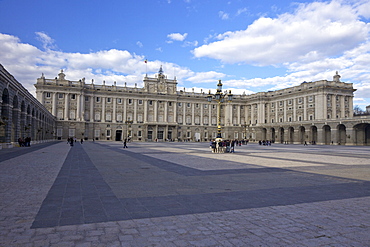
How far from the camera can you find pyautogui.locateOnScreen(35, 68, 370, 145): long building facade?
6788 centimetres

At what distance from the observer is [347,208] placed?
6.91m

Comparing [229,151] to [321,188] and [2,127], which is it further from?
[2,127]

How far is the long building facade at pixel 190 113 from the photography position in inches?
2672

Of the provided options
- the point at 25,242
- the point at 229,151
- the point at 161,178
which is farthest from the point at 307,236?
the point at 229,151

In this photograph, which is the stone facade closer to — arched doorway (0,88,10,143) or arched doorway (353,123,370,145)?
arched doorway (0,88,10,143)

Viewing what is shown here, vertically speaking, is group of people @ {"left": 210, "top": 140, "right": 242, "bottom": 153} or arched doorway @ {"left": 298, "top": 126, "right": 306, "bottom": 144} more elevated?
arched doorway @ {"left": 298, "top": 126, "right": 306, "bottom": 144}

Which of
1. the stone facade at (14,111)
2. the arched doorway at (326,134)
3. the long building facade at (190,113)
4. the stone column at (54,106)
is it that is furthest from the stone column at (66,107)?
the arched doorway at (326,134)

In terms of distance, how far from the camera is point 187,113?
88750 millimetres

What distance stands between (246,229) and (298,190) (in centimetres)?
464

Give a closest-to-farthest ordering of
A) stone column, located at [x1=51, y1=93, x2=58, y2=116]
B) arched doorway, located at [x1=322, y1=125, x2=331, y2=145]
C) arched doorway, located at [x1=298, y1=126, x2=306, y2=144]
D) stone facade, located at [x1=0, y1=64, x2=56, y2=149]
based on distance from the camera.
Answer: stone facade, located at [x1=0, y1=64, x2=56, y2=149]
arched doorway, located at [x1=322, y1=125, x2=331, y2=145]
stone column, located at [x1=51, y1=93, x2=58, y2=116]
arched doorway, located at [x1=298, y1=126, x2=306, y2=144]

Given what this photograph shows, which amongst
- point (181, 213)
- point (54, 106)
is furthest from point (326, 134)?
point (181, 213)

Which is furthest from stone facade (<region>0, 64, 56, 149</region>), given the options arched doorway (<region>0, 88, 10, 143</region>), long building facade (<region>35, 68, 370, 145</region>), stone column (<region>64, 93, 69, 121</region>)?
stone column (<region>64, 93, 69, 121</region>)

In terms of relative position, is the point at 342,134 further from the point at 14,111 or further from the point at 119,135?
the point at 14,111

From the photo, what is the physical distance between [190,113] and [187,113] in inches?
42.1
